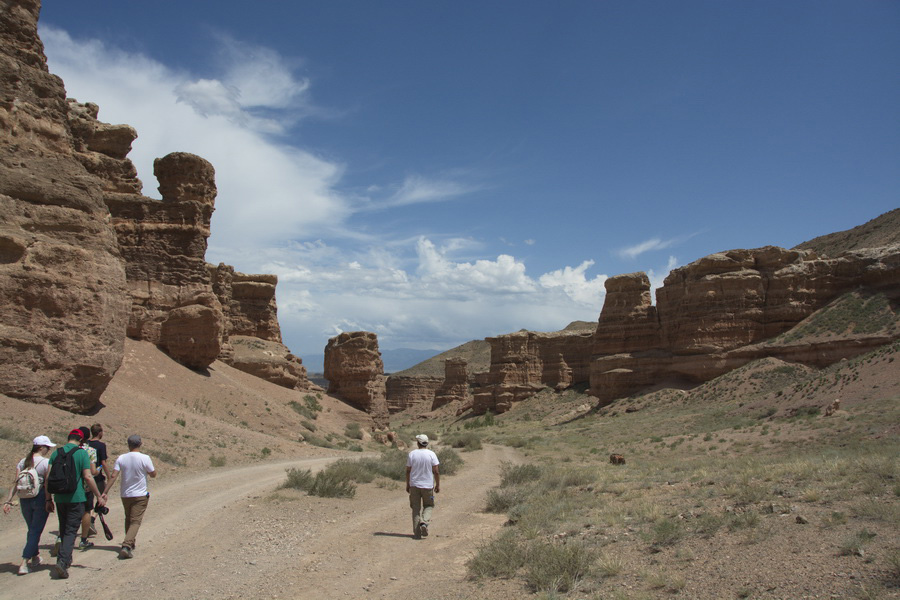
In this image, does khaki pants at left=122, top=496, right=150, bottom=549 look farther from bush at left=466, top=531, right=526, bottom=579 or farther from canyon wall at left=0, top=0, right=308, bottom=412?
canyon wall at left=0, top=0, right=308, bottom=412

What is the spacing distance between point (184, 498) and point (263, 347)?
26111 millimetres

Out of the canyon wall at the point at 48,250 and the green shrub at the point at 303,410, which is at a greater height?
the canyon wall at the point at 48,250

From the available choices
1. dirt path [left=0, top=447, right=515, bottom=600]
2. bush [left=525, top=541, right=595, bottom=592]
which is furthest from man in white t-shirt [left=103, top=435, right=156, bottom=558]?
bush [left=525, top=541, right=595, bottom=592]

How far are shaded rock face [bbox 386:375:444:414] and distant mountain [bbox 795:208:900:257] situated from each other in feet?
164

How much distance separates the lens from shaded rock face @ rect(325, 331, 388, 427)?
1576 inches

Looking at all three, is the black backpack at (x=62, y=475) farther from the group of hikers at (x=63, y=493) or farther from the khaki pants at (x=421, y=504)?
the khaki pants at (x=421, y=504)

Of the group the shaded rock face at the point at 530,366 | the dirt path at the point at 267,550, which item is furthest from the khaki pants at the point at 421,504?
the shaded rock face at the point at 530,366

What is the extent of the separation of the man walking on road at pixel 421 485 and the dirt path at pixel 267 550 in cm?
35

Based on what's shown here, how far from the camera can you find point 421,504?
10.2 metres

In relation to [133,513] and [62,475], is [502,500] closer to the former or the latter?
[133,513]

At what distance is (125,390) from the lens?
21219mm

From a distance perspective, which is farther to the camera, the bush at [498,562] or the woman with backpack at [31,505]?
the bush at [498,562]

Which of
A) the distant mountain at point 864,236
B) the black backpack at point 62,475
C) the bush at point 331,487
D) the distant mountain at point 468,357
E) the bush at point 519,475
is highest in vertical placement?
the distant mountain at point 864,236

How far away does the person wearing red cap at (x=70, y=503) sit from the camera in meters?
7.38
